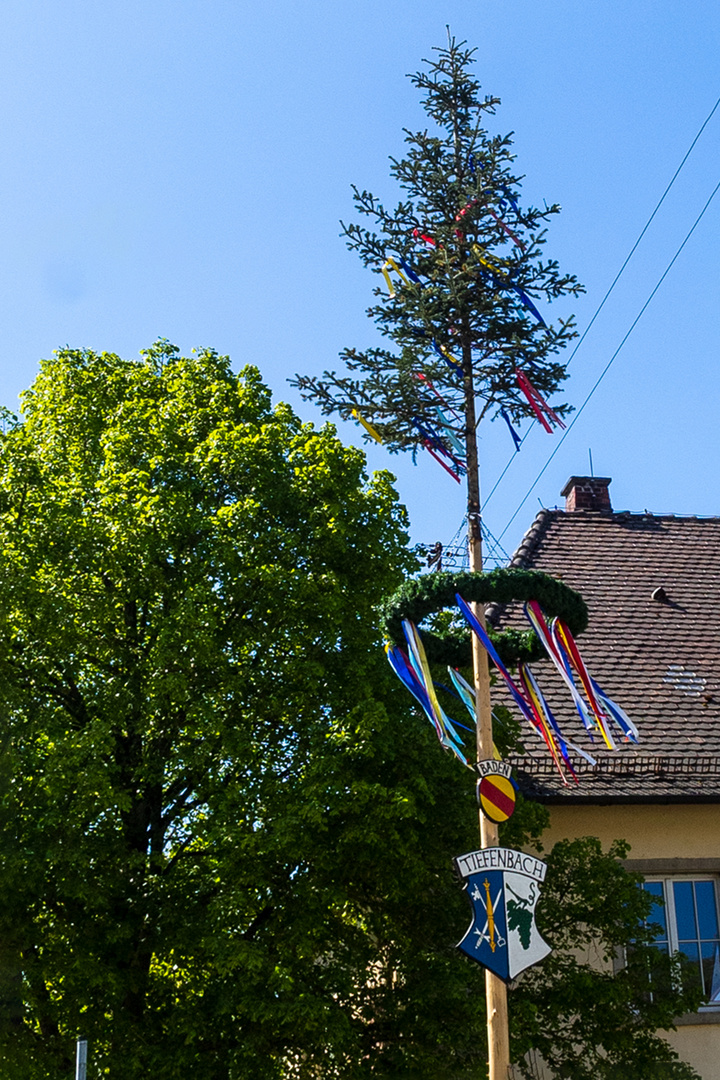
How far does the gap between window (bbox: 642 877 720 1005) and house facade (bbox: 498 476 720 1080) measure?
0.04ft

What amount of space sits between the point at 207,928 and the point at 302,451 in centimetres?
528

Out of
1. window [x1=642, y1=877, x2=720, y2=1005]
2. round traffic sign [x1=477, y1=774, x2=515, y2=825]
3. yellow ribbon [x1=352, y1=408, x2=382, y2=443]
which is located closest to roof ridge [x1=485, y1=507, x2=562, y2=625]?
window [x1=642, y1=877, x2=720, y2=1005]

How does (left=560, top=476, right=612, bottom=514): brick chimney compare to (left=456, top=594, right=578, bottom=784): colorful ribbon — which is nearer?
(left=456, top=594, right=578, bottom=784): colorful ribbon

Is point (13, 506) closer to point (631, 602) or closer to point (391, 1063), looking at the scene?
point (391, 1063)

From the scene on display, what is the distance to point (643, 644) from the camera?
1783cm

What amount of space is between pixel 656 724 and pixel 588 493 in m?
6.51

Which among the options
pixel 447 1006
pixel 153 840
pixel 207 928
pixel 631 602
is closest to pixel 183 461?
pixel 153 840

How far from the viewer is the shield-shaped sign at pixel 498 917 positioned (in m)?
9.17

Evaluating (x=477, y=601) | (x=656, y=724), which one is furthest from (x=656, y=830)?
(x=477, y=601)

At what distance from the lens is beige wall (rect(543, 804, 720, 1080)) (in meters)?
15.2

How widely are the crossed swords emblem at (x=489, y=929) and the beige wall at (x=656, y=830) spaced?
5.89 metres

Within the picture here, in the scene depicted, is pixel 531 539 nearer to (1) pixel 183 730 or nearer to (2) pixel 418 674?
(1) pixel 183 730

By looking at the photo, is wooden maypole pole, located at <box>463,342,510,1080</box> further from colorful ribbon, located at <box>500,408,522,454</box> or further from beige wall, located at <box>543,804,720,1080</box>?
beige wall, located at <box>543,804,720,1080</box>

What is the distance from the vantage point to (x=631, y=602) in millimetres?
18781
